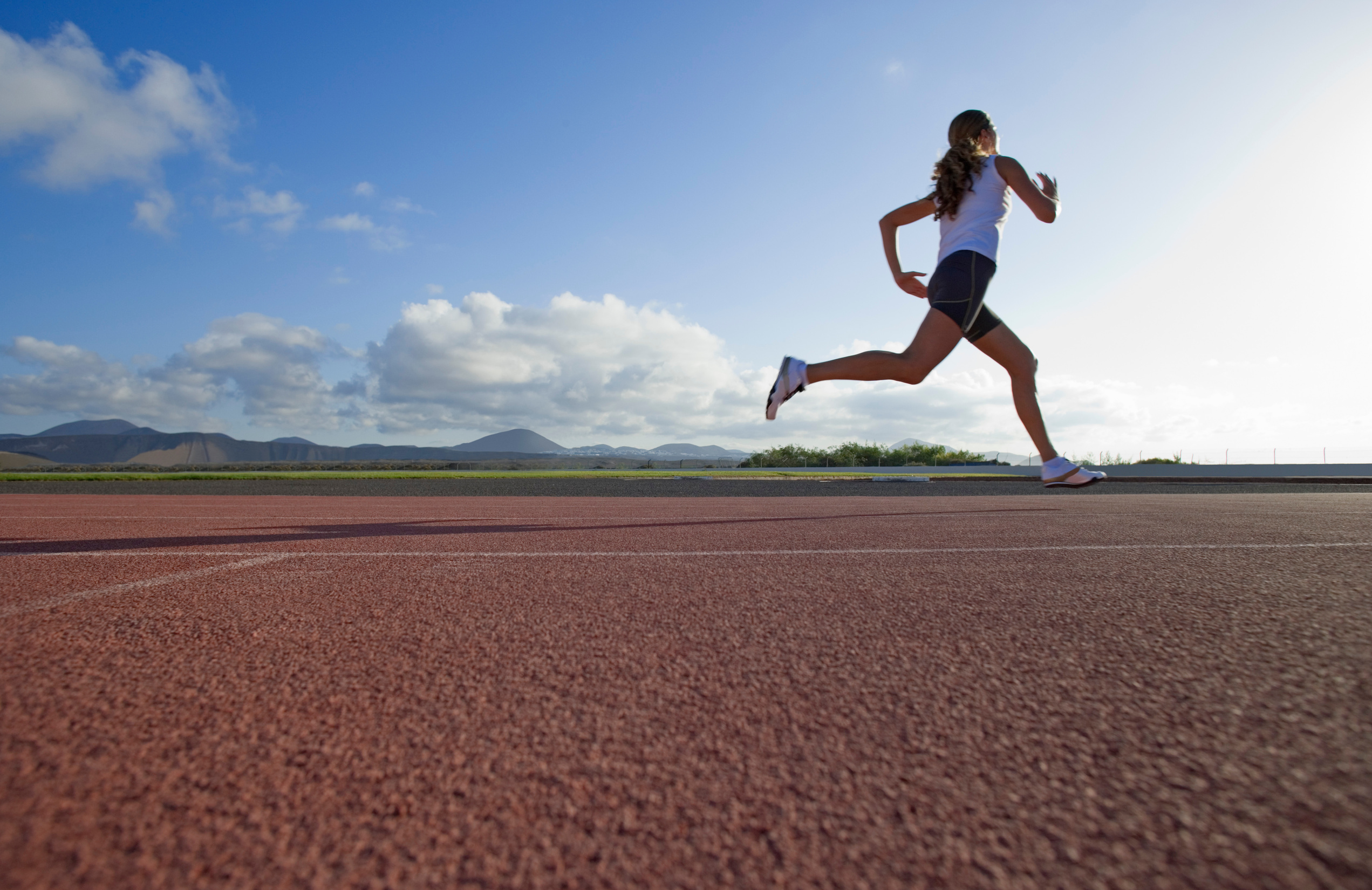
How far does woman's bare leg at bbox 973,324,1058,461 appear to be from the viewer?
180 inches

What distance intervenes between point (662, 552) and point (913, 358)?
2026 mm

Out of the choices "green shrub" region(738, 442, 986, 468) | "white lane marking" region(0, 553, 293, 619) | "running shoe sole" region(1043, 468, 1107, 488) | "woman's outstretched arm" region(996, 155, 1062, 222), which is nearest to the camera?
"white lane marking" region(0, 553, 293, 619)

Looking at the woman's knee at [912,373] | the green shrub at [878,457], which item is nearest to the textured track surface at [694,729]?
the woman's knee at [912,373]

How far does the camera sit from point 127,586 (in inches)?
107

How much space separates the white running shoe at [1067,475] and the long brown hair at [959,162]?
191cm

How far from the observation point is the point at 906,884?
2.78ft

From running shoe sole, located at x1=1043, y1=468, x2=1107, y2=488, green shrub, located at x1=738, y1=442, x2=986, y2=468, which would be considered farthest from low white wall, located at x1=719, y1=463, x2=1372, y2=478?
running shoe sole, located at x1=1043, y1=468, x2=1107, y2=488

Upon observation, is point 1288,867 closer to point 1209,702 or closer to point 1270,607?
point 1209,702

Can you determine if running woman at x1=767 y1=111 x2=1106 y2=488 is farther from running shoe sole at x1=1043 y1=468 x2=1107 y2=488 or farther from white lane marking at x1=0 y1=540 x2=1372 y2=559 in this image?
white lane marking at x1=0 y1=540 x2=1372 y2=559

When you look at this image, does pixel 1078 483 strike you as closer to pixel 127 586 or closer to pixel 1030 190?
pixel 1030 190

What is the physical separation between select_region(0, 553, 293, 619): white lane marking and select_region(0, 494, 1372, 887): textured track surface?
1.1 inches

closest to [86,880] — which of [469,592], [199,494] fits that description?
[469,592]

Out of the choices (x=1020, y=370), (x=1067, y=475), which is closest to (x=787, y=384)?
(x=1020, y=370)

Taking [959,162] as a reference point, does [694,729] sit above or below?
below
